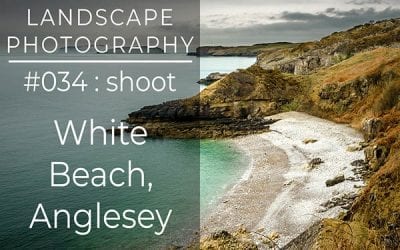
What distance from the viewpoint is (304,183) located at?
36344 millimetres

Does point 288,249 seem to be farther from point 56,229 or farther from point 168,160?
point 168,160

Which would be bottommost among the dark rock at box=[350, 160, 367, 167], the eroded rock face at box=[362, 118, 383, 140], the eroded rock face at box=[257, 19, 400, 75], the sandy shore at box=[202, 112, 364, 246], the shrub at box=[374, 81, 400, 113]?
the sandy shore at box=[202, 112, 364, 246]

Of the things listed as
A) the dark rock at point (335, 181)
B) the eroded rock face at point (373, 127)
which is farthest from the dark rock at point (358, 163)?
the eroded rock face at point (373, 127)

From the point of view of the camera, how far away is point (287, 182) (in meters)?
37.4

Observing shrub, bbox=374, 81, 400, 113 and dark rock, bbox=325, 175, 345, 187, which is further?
shrub, bbox=374, 81, 400, 113

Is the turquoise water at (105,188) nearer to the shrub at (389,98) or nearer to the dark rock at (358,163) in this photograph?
the dark rock at (358,163)

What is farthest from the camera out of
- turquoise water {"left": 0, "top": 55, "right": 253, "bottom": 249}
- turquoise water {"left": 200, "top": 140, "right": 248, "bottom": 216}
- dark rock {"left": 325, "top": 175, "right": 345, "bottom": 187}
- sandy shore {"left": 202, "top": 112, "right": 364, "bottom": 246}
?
turquoise water {"left": 200, "top": 140, "right": 248, "bottom": 216}

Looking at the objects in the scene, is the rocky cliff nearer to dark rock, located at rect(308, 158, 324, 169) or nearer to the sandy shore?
the sandy shore

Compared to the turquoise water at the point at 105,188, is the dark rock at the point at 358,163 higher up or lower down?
higher up

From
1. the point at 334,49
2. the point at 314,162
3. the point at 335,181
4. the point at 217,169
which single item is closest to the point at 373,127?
the point at 314,162

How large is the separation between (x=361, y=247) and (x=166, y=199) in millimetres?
31566

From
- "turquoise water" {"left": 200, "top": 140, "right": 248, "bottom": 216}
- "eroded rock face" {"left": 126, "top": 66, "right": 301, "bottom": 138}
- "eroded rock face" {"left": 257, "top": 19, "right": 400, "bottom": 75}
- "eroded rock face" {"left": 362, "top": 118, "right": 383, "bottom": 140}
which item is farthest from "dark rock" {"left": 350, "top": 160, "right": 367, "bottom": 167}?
"eroded rock face" {"left": 257, "top": 19, "right": 400, "bottom": 75}

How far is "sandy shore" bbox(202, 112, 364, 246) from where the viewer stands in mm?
29484

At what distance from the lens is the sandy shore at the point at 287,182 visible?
29484 mm
